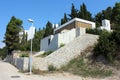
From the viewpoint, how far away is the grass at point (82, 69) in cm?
1922

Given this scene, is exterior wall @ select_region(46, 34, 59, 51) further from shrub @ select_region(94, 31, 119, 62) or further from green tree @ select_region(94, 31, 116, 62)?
green tree @ select_region(94, 31, 116, 62)

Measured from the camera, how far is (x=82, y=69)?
68.4 feet

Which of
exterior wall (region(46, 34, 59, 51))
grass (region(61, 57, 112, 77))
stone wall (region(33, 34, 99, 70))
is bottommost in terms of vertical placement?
grass (region(61, 57, 112, 77))

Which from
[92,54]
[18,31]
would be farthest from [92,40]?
[18,31]

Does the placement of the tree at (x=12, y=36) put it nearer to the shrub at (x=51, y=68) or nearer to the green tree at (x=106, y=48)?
the shrub at (x=51, y=68)

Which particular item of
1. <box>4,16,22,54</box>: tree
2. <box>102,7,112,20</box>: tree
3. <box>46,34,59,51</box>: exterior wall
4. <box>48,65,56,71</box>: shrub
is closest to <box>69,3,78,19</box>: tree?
<box>102,7,112,20</box>: tree

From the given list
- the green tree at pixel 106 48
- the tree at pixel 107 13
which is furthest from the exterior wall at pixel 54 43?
the tree at pixel 107 13

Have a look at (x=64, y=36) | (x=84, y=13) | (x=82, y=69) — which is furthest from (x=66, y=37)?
(x=84, y=13)

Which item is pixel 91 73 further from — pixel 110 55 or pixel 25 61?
pixel 25 61

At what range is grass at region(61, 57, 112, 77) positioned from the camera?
63.1 feet

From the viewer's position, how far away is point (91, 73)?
64.3 feet

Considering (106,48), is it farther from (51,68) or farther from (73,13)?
(73,13)

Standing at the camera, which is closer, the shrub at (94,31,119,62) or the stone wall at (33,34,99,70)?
the shrub at (94,31,119,62)

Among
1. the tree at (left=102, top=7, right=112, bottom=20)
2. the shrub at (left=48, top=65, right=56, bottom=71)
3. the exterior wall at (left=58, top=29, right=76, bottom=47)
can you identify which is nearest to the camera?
the shrub at (left=48, top=65, right=56, bottom=71)
